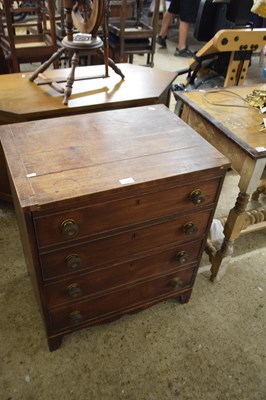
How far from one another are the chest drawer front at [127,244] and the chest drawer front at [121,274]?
4cm

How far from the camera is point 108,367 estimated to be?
1.26m

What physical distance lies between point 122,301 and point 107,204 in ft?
1.69

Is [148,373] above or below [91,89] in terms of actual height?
below

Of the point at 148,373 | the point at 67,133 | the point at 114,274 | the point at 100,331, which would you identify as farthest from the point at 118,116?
the point at 148,373

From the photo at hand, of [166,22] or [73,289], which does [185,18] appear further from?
[73,289]

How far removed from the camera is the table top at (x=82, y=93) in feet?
4.64

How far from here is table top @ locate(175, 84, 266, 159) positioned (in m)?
1.19

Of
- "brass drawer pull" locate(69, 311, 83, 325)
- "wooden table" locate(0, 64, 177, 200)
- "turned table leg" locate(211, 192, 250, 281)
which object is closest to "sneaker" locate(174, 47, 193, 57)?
"wooden table" locate(0, 64, 177, 200)

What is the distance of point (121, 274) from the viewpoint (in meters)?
1.16

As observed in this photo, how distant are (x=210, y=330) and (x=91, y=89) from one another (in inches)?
48.4

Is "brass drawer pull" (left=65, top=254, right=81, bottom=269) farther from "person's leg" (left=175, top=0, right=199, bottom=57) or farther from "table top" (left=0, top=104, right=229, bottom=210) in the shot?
"person's leg" (left=175, top=0, right=199, bottom=57)

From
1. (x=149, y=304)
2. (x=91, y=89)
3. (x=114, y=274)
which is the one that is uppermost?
(x=91, y=89)

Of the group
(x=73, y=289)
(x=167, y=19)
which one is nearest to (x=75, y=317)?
(x=73, y=289)

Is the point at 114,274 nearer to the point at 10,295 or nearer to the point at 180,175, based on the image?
the point at 180,175
